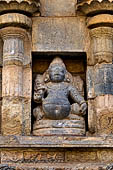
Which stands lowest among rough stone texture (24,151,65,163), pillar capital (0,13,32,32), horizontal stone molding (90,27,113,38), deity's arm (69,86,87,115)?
rough stone texture (24,151,65,163)

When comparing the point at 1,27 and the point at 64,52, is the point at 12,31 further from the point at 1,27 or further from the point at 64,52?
the point at 64,52

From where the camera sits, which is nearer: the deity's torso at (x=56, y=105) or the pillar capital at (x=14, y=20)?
the deity's torso at (x=56, y=105)

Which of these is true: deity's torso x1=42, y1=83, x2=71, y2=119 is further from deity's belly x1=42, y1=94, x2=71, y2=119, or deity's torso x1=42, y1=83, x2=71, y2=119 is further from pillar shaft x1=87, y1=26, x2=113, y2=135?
pillar shaft x1=87, y1=26, x2=113, y2=135

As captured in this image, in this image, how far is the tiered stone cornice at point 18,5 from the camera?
9789 mm

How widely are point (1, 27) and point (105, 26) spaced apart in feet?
4.77

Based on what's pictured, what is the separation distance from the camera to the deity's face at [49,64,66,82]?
9.84 metres

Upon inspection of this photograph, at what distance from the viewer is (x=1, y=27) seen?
9891 mm

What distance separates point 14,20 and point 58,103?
130 centimetres

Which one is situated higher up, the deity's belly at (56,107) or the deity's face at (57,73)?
the deity's face at (57,73)

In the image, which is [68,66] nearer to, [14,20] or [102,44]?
[102,44]

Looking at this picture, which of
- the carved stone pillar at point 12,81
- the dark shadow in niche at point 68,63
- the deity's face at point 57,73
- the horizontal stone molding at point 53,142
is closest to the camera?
the horizontal stone molding at point 53,142

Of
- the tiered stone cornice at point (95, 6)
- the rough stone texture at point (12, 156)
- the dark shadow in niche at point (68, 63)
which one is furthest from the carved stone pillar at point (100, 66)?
the rough stone texture at point (12, 156)

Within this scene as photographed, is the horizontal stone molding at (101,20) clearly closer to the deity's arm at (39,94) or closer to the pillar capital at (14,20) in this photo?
the pillar capital at (14,20)

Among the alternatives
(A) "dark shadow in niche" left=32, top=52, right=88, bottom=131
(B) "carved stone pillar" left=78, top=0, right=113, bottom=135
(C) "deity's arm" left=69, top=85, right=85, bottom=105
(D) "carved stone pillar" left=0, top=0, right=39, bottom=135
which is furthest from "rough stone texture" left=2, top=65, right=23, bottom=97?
(B) "carved stone pillar" left=78, top=0, right=113, bottom=135
